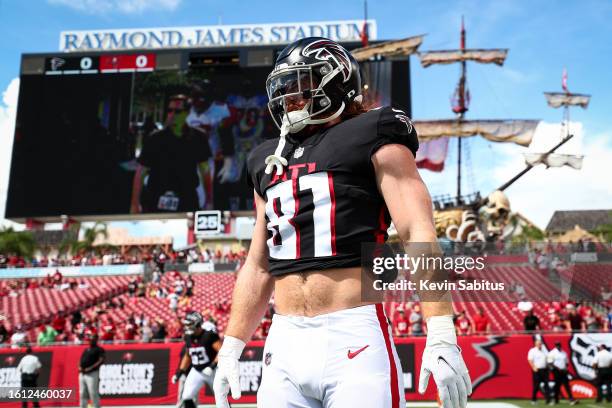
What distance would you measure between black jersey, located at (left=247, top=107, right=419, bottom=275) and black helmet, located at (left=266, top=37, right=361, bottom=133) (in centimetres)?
16

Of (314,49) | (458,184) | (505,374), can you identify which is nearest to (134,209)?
(458,184)

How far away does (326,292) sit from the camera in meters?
2.30

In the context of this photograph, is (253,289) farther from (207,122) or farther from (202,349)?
(207,122)

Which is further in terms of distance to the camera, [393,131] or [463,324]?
[463,324]

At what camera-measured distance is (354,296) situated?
90.3 inches

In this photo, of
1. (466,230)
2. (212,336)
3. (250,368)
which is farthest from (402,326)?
(466,230)

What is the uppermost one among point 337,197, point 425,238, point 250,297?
point 337,197

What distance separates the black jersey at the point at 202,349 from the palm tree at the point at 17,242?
1684 inches

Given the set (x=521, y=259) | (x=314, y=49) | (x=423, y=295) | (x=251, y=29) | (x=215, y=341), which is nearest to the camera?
(x=423, y=295)

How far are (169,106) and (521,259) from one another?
29809 mm

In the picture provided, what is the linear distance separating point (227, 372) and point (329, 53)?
1.52 meters

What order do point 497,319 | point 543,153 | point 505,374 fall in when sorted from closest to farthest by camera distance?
point 505,374 < point 497,319 < point 543,153

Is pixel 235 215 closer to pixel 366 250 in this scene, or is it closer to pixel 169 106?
pixel 169 106

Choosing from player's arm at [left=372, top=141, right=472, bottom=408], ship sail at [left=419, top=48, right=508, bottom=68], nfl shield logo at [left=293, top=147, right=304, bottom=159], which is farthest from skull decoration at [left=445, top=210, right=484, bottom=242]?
player's arm at [left=372, top=141, right=472, bottom=408]
